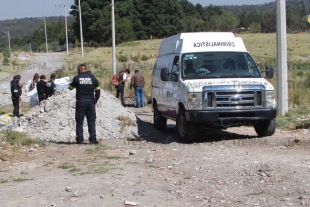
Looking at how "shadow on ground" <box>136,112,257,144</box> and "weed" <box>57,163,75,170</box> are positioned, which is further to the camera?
"shadow on ground" <box>136,112,257,144</box>

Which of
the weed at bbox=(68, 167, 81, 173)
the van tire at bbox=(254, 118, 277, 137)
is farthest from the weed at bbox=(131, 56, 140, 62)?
the weed at bbox=(68, 167, 81, 173)

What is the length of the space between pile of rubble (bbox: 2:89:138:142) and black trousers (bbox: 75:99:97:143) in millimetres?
982

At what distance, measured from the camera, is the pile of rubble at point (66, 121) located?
12.9 metres

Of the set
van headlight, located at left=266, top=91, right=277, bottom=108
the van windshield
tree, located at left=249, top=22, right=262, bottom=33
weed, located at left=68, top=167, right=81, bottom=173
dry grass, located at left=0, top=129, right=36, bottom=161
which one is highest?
tree, located at left=249, top=22, right=262, bottom=33

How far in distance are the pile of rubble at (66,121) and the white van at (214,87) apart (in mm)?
1254

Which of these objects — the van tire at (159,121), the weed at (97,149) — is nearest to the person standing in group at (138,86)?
the van tire at (159,121)

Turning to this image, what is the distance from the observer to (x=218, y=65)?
12.2 metres

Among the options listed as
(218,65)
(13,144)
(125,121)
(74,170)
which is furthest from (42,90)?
(74,170)

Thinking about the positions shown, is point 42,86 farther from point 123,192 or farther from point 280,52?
point 123,192

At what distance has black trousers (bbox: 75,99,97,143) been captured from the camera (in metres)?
11.6

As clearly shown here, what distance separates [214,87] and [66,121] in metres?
4.14

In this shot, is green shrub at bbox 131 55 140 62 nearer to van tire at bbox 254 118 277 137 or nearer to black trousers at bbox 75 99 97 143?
van tire at bbox 254 118 277 137

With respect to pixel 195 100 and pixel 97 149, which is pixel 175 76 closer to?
pixel 195 100

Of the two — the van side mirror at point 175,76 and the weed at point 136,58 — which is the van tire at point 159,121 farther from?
the weed at point 136,58
